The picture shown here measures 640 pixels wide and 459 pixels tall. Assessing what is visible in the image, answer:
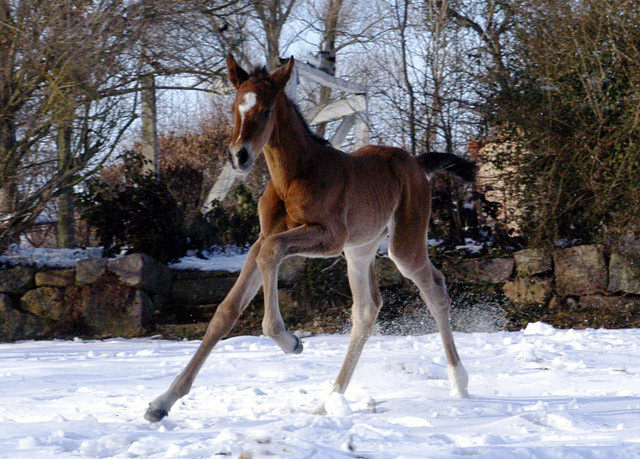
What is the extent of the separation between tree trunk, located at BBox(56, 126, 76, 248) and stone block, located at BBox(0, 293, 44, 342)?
1529 millimetres

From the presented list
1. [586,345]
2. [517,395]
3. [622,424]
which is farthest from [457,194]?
[622,424]

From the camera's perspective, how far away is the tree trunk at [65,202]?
30.5ft

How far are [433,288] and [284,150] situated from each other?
1.53 m

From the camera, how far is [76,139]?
374 inches

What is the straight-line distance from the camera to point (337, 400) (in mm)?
4109

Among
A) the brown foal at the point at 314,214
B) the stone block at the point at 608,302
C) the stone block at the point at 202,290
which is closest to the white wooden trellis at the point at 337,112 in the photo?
the stone block at the point at 202,290

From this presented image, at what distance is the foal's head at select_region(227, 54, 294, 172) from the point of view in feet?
12.5

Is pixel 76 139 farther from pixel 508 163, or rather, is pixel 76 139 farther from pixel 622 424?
pixel 622 424

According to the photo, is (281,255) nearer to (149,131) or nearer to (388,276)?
(388,276)

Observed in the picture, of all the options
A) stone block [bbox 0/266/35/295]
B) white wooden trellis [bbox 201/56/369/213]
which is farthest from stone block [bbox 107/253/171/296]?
white wooden trellis [bbox 201/56/369/213]

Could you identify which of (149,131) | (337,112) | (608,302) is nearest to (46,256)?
(149,131)

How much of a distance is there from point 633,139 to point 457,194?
2.24m

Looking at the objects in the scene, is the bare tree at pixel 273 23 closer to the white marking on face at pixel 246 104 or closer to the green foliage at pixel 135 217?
the green foliage at pixel 135 217

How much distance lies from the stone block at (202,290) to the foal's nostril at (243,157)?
5.91 m
